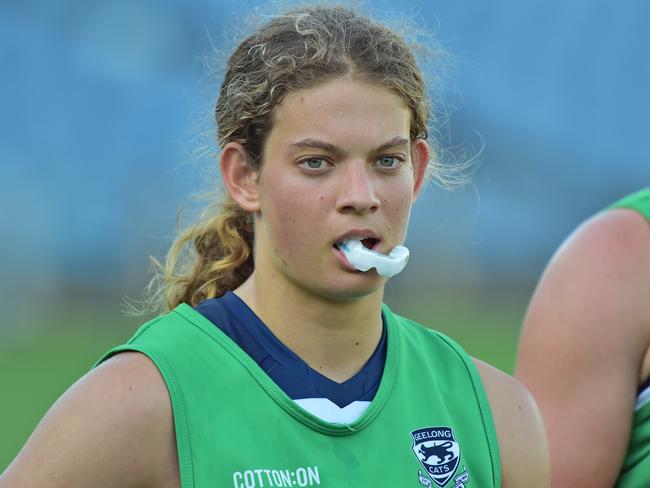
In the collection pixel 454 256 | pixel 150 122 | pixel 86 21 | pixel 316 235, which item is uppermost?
pixel 86 21

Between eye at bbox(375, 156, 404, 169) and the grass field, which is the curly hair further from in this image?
the grass field

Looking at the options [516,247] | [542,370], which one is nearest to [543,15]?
[516,247]

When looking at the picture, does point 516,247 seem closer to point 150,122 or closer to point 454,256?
point 454,256

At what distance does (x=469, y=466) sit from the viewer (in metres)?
2.34

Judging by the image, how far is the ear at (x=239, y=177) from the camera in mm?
2354

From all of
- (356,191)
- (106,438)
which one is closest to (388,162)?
(356,191)

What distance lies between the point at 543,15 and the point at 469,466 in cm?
1246

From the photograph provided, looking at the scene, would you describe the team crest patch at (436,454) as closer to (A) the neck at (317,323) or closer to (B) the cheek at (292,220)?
(A) the neck at (317,323)

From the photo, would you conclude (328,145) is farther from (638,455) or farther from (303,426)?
(638,455)

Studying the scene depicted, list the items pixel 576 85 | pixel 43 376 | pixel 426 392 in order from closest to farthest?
1. pixel 426 392
2. pixel 43 376
3. pixel 576 85

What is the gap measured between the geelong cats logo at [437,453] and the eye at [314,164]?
53 centimetres

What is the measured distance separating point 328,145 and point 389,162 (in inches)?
5.3

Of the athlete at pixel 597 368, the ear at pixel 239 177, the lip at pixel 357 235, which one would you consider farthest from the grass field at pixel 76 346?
the lip at pixel 357 235

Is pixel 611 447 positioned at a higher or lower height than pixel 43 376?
lower
